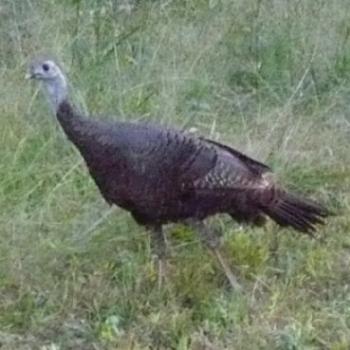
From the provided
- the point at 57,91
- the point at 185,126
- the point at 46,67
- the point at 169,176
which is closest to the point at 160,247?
the point at 169,176

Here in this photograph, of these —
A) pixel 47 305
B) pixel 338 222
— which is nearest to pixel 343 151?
pixel 338 222

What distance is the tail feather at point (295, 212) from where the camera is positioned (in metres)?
5.57

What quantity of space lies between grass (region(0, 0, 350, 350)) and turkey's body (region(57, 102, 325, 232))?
271 millimetres

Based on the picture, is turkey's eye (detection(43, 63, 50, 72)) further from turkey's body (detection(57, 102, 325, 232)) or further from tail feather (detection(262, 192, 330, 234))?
tail feather (detection(262, 192, 330, 234))

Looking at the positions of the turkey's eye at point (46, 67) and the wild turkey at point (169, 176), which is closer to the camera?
the wild turkey at point (169, 176)

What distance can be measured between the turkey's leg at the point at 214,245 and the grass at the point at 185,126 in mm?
46

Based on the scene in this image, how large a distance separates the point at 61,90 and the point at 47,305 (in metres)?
0.84

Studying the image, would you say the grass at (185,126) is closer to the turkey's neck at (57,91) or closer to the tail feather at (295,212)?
the tail feather at (295,212)

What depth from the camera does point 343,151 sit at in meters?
6.55

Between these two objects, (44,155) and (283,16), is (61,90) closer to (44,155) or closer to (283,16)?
(44,155)

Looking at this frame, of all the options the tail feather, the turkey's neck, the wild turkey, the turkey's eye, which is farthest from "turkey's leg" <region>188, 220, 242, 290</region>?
the turkey's eye

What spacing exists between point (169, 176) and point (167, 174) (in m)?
0.01

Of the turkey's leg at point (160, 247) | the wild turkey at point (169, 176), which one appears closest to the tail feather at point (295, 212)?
the wild turkey at point (169, 176)

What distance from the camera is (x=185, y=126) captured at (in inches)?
260
